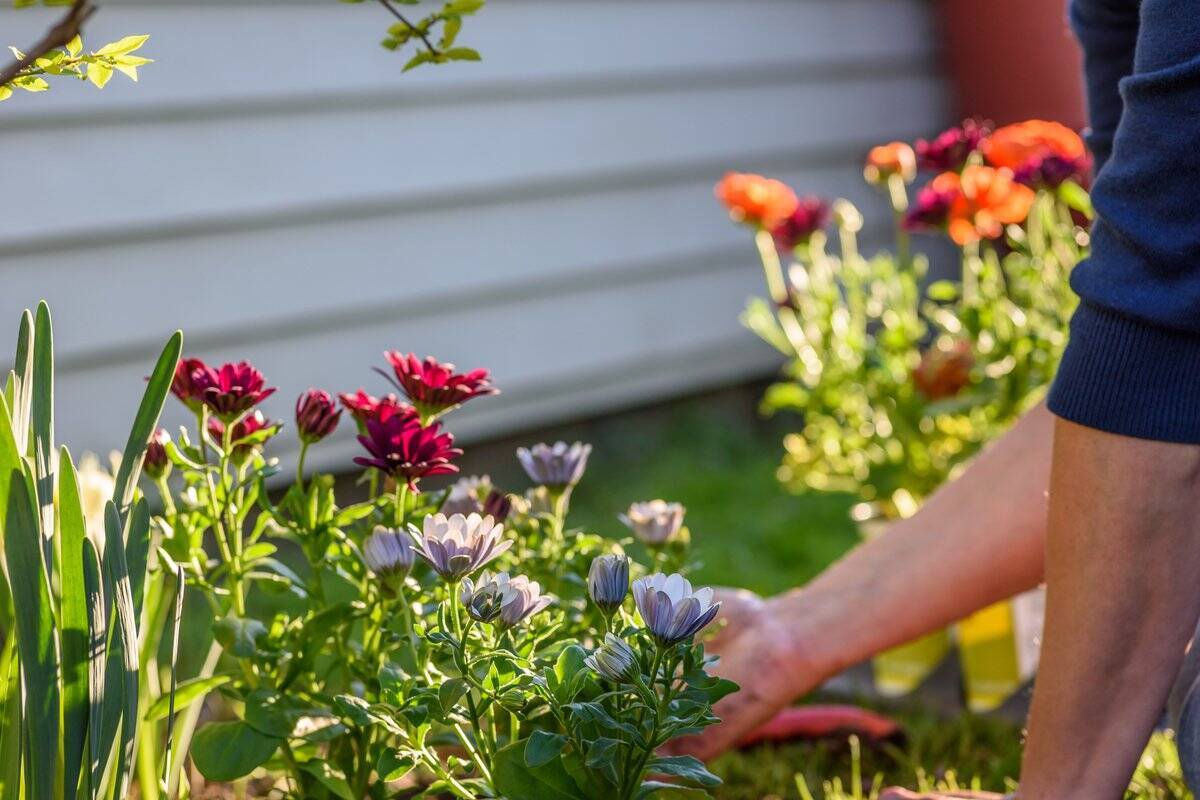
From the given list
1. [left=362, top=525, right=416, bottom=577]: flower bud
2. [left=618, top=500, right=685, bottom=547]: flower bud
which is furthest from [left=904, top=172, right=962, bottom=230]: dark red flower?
[left=362, top=525, right=416, bottom=577]: flower bud

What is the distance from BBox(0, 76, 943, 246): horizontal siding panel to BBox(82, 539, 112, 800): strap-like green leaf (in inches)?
62.7

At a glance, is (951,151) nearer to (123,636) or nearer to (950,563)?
(950,563)

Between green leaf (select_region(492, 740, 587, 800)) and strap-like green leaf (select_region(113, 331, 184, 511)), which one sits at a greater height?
strap-like green leaf (select_region(113, 331, 184, 511))

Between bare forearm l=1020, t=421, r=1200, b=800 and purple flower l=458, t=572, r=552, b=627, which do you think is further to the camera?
bare forearm l=1020, t=421, r=1200, b=800

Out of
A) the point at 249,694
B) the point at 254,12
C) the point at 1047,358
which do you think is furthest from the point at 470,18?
the point at 249,694

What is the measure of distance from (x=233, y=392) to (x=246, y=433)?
0.10 m

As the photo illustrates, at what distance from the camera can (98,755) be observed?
850 mm

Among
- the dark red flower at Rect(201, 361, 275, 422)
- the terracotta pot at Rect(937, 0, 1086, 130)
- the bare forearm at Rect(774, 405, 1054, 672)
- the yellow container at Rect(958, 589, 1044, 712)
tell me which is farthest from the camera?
the terracotta pot at Rect(937, 0, 1086, 130)

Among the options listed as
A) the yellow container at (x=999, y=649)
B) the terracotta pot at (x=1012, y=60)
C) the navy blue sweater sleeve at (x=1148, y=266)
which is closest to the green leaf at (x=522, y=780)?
the navy blue sweater sleeve at (x=1148, y=266)

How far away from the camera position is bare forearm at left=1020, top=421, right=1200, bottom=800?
3.16 feet

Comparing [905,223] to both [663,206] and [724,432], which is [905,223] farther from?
[724,432]

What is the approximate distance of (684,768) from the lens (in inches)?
34.1

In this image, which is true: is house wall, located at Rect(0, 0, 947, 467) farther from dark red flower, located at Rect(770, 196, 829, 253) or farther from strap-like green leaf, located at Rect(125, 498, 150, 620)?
strap-like green leaf, located at Rect(125, 498, 150, 620)

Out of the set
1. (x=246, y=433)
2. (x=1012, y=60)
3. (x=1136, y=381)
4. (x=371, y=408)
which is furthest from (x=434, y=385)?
(x=1012, y=60)
